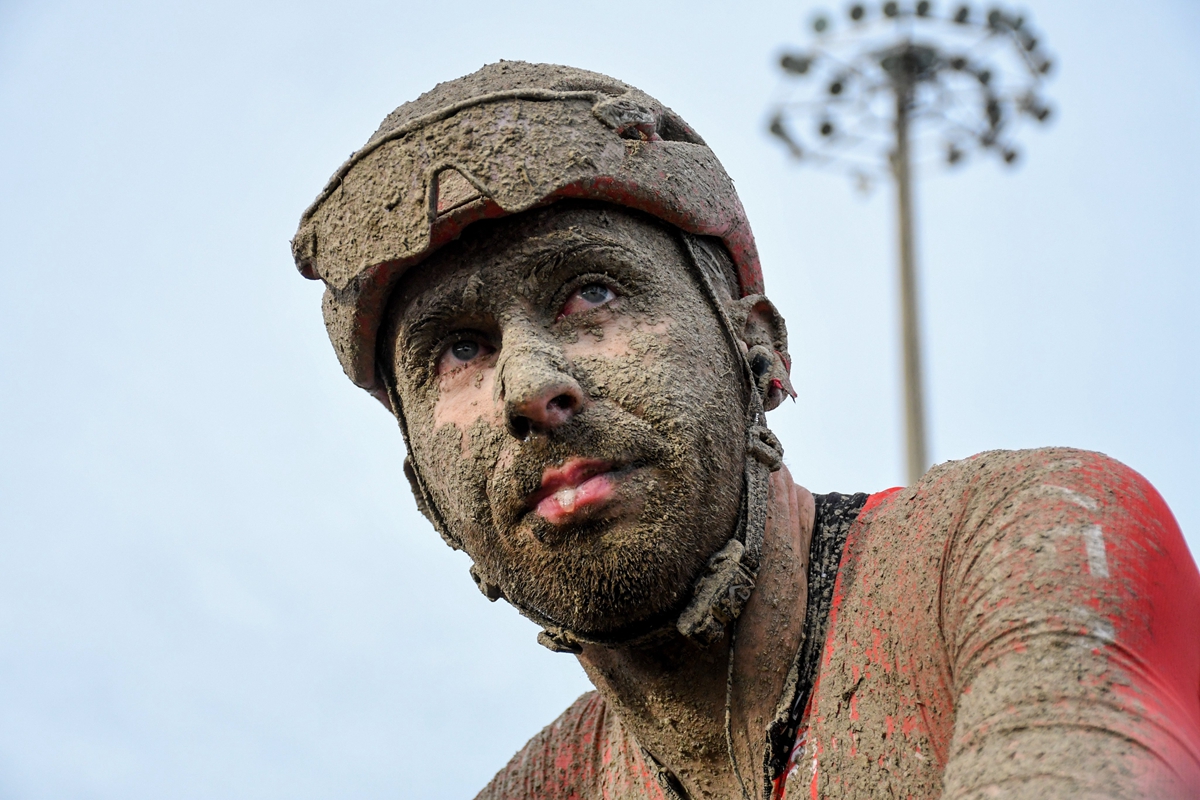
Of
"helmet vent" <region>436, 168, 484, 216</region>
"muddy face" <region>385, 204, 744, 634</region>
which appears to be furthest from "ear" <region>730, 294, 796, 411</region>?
"helmet vent" <region>436, 168, 484, 216</region>

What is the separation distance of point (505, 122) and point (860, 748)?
2062 millimetres

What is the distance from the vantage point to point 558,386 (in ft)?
14.4

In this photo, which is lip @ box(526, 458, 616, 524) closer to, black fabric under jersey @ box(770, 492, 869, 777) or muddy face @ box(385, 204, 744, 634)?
muddy face @ box(385, 204, 744, 634)

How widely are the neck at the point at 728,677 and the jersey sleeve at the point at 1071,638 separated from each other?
59cm

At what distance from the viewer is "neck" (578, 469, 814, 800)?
4.62 m

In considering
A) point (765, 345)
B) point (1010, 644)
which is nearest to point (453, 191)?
point (765, 345)


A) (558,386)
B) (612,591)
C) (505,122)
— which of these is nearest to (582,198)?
(505,122)

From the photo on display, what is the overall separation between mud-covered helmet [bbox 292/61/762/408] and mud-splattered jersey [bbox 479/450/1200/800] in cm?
120

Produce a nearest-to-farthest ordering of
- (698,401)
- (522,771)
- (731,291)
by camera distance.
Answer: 1. (698,401)
2. (731,291)
3. (522,771)

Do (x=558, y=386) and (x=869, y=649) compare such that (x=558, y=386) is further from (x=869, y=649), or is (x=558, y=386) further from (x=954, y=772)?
(x=954, y=772)

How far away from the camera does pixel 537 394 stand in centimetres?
436

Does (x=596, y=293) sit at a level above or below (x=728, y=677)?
above

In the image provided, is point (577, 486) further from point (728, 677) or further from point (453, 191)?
point (453, 191)

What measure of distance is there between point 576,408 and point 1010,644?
1.34 meters
